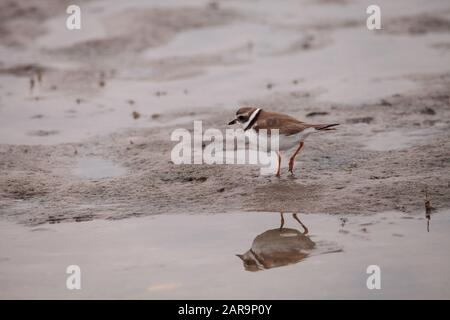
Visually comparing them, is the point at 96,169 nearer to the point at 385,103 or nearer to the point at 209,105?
the point at 209,105

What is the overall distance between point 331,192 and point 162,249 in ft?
7.19

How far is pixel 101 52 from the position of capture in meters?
14.6

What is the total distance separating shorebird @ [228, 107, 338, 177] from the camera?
8.99 meters

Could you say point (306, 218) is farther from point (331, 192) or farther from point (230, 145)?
point (230, 145)

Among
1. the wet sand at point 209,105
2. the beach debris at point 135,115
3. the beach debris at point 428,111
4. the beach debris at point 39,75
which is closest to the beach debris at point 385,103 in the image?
the wet sand at point 209,105

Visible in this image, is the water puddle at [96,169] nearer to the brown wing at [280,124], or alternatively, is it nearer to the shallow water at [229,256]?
the shallow water at [229,256]

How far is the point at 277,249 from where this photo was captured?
7227 mm

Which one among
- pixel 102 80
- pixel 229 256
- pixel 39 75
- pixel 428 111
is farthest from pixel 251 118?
pixel 39 75

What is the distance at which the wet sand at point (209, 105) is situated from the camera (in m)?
8.36

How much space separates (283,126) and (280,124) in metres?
0.06

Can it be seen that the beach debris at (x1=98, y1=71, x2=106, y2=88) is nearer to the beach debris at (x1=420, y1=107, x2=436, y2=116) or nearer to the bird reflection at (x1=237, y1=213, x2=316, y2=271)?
the beach debris at (x1=420, y1=107, x2=436, y2=116)

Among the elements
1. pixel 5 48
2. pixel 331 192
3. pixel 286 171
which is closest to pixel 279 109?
pixel 286 171

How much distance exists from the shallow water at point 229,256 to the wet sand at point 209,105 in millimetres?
63

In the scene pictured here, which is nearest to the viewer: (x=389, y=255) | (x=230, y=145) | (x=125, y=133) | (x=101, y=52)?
(x=389, y=255)
